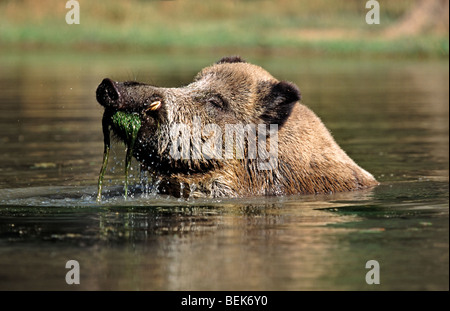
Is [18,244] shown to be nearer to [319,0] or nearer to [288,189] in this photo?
[288,189]

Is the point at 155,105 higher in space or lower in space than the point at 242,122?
higher

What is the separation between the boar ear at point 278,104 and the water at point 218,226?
0.86 m

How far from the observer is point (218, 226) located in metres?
9.84

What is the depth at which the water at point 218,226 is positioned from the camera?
7.95m

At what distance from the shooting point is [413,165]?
47.4 ft

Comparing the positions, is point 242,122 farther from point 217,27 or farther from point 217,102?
point 217,27

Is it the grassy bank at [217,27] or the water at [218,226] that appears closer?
the water at [218,226]

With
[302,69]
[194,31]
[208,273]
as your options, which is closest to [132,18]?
[194,31]

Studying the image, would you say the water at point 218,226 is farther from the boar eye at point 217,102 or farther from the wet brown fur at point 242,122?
the boar eye at point 217,102

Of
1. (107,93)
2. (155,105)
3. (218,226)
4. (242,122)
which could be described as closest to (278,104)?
(242,122)

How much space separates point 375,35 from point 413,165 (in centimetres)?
3058

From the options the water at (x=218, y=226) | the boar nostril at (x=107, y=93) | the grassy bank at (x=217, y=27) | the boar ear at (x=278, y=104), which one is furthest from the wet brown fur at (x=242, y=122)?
the grassy bank at (x=217, y=27)

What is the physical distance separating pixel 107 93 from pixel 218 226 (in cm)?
166

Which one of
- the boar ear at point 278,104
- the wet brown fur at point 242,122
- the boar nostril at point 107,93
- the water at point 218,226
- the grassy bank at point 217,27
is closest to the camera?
the water at point 218,226
